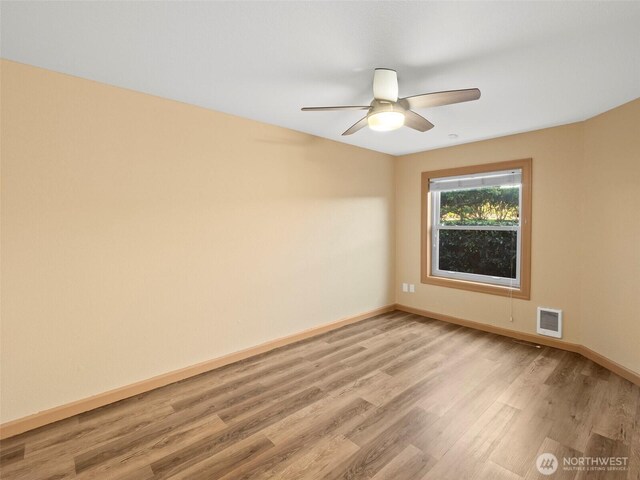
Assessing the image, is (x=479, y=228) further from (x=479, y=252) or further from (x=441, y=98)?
(x=441, y=98)

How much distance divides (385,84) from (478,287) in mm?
3000

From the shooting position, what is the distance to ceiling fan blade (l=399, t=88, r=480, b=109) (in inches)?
73.0

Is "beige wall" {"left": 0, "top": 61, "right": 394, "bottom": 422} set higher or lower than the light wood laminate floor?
higher

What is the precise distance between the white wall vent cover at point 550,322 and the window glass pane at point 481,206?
1.07 metres

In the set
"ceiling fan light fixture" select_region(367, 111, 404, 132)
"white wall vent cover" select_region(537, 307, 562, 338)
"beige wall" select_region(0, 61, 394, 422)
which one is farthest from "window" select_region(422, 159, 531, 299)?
"ceiling fan light fixture" select_region(367, 111, 404, 132)

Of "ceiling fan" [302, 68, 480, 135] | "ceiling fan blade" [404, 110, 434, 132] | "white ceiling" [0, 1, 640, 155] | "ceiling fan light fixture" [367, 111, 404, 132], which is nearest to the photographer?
"white ceiling" [0, 1, 640, 155]

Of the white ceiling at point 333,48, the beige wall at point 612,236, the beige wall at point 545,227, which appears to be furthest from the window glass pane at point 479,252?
the white ceiling at point 333,48

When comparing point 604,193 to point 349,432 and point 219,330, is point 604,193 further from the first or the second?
point 219,330

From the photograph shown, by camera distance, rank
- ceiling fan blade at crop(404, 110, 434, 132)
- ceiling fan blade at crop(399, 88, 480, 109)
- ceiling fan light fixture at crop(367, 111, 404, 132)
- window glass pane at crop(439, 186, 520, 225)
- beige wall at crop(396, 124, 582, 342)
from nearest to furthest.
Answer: ceiling fan blade at crop(399, 88, 480, 109)
ceiling fan light fixture at crop(367, 111, 404, 132)
ceiling fan blade at crop(404, 110, 434, 132)
beige wall at crop(396, 124, 582, 342)
window glass pane at crop(439, 186, 520, 225)

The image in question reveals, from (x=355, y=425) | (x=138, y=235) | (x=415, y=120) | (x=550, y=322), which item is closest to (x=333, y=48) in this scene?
(x=415, y=120)

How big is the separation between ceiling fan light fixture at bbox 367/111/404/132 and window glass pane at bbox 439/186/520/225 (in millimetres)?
2380

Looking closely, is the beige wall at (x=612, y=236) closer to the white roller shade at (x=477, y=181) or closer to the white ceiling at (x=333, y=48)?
the white ceiling at (x=333, y=48)

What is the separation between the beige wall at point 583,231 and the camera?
8.79 feet

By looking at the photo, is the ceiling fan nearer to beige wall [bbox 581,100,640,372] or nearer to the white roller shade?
beige wall [bbox 581,100,640,372]
